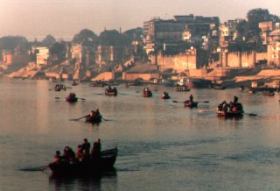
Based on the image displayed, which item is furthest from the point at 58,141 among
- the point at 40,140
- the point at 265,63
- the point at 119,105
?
the point at 265,63

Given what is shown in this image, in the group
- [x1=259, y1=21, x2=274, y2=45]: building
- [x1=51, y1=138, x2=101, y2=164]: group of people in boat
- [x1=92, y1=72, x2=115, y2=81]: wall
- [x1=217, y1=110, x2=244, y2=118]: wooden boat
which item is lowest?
[x1=51, y1=138, x2=101, y2=164]: group of people in boat

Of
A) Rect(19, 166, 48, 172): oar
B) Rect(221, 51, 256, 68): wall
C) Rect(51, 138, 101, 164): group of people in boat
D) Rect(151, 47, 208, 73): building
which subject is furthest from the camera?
Rect(151, 47, 208, 73): building

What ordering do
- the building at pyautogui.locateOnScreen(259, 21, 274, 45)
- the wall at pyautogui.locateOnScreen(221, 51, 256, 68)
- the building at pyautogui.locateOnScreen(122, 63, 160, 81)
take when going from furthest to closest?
the building at pyautogui.locateOnScreen(259, 21, 274, 45)
the building at pyautogui.locateOnScreen(122, 63, 160, 81)
the wall at pyautogui.locateOnScreen(221, 51, 256, 68)

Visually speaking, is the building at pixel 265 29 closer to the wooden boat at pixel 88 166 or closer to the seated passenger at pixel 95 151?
the wooden boat at pixel 88 166

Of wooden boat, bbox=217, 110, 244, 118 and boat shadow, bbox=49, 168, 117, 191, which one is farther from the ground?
wooden boat, bbox=217, 110, 244, 118

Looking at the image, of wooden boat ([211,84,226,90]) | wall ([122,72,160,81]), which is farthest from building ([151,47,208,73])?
wooden boat ([211,84,226,90])

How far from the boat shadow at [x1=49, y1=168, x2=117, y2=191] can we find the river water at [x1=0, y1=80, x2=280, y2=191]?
0.04 meters

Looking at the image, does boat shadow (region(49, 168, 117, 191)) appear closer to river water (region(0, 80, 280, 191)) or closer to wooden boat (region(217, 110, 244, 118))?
river water (region(0, 80, 280, 191))

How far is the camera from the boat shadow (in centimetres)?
3262

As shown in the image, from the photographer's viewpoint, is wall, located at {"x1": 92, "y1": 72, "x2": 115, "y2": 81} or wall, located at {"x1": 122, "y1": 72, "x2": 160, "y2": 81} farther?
wall, located at {"x1": 92, "y1": 72, "x2": 115, "y2": 81}

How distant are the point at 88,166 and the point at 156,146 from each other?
375 inches

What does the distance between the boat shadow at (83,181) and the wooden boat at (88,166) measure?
0.80 feet

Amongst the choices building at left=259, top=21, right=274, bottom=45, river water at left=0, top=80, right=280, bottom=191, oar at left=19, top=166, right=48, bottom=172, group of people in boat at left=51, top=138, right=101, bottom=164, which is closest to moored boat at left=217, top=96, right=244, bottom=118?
river water at left=0, top=80, right=280, bottom=191

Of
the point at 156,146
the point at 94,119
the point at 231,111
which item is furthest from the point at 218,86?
Answer: the point at 156,146
